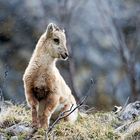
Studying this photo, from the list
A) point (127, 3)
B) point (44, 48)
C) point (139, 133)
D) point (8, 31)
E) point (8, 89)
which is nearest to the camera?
point (139, 133)

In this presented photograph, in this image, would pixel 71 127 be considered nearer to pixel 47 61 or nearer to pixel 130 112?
pixel 47 61

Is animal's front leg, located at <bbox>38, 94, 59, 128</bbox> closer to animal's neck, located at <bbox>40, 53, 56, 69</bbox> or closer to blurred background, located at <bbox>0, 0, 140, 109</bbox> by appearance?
animal's neck, located at <bbox>40, 53, 56, 69</bbox>

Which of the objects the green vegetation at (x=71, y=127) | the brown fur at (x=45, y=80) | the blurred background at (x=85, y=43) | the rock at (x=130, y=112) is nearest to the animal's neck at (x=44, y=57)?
the brown fur at (x=45, y=80)

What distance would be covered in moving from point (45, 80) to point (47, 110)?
401mm

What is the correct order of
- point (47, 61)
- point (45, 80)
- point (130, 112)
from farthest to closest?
point (130, 112) → point (47, 61) → point (45, 80)

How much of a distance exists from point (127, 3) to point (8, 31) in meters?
3.59

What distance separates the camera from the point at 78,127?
835cm

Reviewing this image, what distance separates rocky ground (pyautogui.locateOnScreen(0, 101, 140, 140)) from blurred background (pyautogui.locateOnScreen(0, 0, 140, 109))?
20.3 feet

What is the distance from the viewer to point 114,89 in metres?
16.3

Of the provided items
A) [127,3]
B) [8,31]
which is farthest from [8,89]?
[127,3]

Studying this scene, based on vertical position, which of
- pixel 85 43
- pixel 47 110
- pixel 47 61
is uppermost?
pixel 47 61

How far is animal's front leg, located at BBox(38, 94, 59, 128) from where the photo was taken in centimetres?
819

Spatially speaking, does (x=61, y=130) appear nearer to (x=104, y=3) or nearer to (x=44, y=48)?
(x=44, y=48)

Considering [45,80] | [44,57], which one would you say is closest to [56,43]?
[44,57]
